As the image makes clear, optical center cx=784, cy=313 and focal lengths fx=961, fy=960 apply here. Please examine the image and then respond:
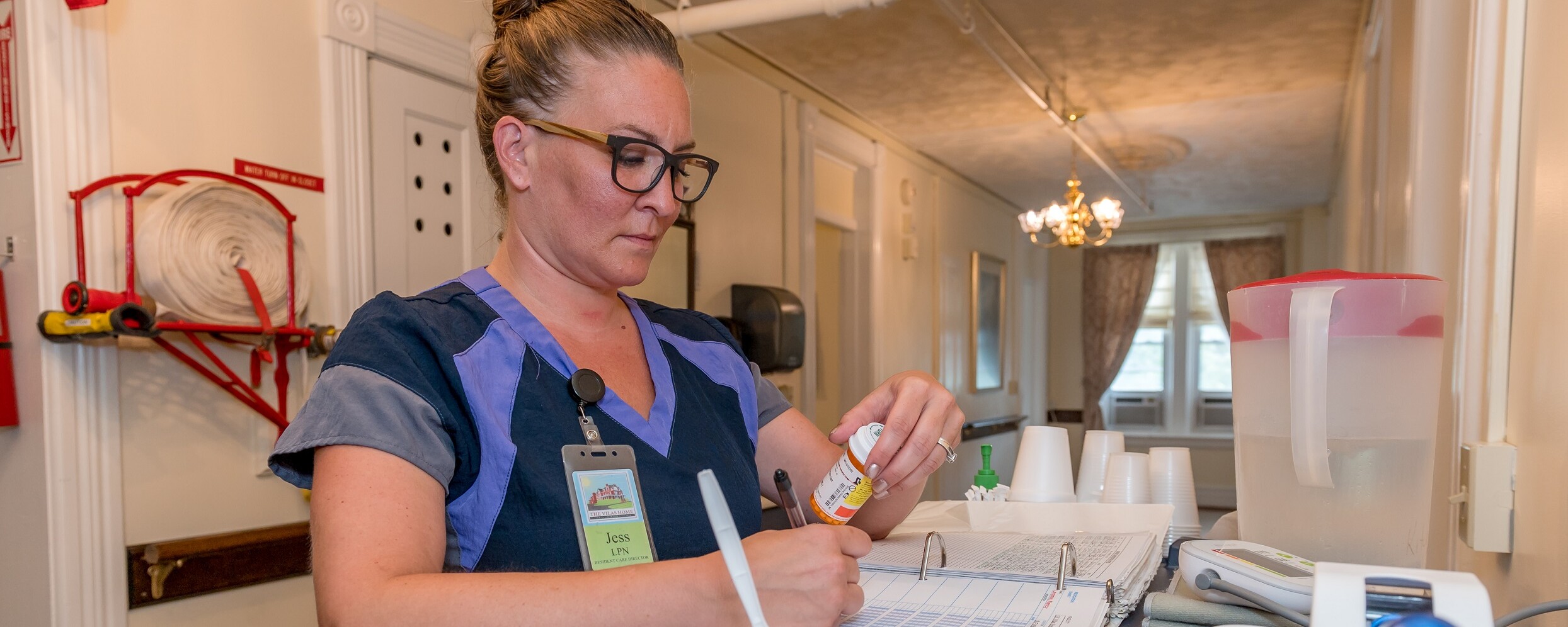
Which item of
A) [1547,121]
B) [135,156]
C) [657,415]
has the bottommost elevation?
[657,415]

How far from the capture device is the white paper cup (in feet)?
5.34

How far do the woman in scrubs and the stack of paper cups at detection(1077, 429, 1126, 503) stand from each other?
2.04 feet

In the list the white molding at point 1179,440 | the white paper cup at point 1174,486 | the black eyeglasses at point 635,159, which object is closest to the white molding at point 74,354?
the black eyeglasses at point 635,159

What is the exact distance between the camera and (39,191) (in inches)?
81.3

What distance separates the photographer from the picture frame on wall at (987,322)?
8430mm

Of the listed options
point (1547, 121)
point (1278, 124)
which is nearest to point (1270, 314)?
point (1547, 121)

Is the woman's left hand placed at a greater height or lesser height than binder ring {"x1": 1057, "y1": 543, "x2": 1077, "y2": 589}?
greater

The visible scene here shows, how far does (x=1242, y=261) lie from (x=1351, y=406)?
10.2 meters

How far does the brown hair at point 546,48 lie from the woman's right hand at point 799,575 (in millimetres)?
598

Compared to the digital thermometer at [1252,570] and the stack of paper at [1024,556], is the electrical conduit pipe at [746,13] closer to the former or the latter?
the stack of paper at [1024,556]

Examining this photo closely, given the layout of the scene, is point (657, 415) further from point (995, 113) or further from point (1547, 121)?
point (995, 113)

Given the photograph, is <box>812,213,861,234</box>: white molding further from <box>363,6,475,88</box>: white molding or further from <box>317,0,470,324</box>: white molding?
<box>317,0,470,324</box>: white molding

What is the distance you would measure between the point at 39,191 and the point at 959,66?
13.6 ft

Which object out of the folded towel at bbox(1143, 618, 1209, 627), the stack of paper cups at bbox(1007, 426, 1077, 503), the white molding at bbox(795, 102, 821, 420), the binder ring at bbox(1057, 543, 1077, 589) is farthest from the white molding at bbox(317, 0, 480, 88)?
the white molding at bbox(795, 102, 821, 420)
